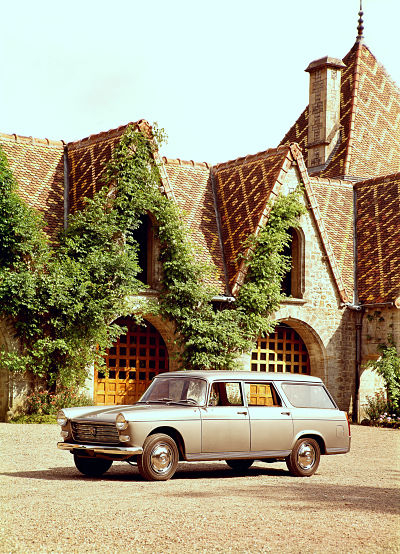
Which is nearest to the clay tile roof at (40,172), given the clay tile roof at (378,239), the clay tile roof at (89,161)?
the clay tile roof at (89,161)

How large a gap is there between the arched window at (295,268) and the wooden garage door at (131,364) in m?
4.05

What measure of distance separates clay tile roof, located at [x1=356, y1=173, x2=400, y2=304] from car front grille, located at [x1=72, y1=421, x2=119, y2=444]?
14482mm

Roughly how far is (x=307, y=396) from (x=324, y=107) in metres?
19.5

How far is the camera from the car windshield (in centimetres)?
1220

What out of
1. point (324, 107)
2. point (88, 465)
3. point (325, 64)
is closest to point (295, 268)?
point (324, 107)

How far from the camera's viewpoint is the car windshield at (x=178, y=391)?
12.2 m

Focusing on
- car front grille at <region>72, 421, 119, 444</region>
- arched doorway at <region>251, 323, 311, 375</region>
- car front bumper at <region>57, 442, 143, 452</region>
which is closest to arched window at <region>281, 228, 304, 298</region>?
arched doorway at <region>251, 323, 311, 375</region>

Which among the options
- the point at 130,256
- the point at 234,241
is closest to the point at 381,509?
the point at 130,256

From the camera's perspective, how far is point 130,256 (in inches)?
858

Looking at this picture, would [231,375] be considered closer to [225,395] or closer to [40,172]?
[225,395]

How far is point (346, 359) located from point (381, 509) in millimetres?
15996

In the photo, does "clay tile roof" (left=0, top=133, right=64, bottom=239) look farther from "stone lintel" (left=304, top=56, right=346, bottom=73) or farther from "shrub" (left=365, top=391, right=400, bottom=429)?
"stone lintel" (left=304, top=56, right=346, bottom=73)

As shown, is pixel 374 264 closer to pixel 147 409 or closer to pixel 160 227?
pixel 160 227

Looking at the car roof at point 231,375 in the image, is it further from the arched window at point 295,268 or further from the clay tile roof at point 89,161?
the arched window at point 295,268
